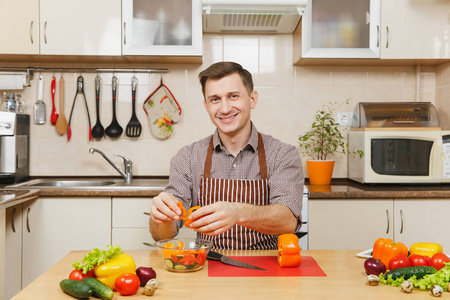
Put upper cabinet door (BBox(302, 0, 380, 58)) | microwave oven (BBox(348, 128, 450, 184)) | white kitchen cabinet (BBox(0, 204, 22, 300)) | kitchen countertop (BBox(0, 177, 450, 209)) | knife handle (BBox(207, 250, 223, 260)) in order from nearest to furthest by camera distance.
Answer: knife handle (BBox(207, 250, 223, 260)) → white kitchen cabinet (BBox(0, 204, 22, 300)) → kitchen countertop (BBox(0, 177, 450, 209)) → microwave oven (BBox(348, 128, 450, 184)) → upper cabinet door (BBox(302, 0, 380, 58))

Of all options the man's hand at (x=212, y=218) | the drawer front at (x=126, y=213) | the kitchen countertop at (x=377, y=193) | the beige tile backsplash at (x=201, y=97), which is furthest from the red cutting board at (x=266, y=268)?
the beige tile backsplash at (x=201, y=97)

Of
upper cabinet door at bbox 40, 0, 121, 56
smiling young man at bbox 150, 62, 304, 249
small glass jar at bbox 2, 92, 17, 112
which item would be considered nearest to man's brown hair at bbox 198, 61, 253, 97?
smiling young man at bbox 150, 62, 304, 249

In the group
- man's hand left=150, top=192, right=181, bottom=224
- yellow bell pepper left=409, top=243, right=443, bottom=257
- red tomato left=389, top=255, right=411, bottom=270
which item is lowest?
red tomato left=389, top=255, right=411, bottom=270

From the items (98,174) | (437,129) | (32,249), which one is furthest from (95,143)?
(437,129)

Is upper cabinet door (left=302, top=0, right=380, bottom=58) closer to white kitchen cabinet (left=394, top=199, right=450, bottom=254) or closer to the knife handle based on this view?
white kitchen cabinet (left=394, top=199, right=450, bottom=254)

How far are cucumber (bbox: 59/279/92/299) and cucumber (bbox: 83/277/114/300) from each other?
15 millimetres

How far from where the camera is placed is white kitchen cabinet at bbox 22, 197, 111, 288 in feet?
8.46

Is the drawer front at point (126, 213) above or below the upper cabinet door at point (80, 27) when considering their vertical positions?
below

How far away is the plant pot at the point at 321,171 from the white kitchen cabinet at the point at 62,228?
4.17 feet

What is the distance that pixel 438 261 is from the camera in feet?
4.18

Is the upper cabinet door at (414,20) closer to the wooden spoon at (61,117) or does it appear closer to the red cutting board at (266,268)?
the red cutting board at (266,268)

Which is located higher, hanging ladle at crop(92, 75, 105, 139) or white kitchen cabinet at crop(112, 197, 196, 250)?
hanging ladle at crop(92, 75, 105, 139)

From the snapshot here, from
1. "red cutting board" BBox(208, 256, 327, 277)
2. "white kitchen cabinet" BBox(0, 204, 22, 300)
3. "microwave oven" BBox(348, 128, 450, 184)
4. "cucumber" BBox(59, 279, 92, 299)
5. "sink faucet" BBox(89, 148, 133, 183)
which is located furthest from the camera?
"sink faucet" BBox(89, 148, 133, 183)

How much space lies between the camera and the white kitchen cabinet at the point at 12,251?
8.00 feet
